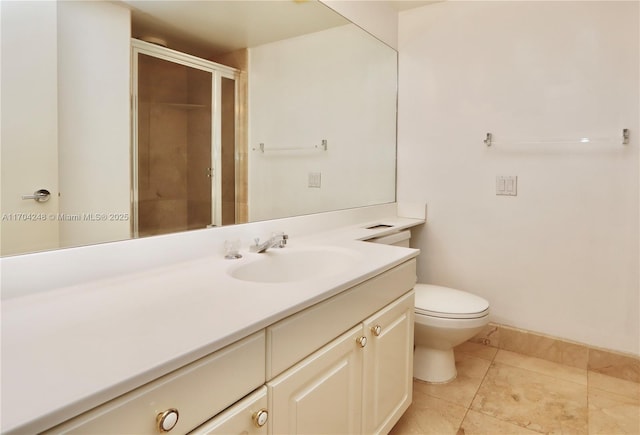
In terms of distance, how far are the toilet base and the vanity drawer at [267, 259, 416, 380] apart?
2.51ft

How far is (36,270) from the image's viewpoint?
3.19ft

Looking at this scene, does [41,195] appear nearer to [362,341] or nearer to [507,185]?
[362,341]

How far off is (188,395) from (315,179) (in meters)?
1.55

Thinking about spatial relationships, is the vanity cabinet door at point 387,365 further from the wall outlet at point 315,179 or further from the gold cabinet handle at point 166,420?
the wall outlet at point 315,179

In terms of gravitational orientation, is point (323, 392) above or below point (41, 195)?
below

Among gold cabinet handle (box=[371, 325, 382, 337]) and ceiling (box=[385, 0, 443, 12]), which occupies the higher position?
ceiling (box=[385, 0, 443, 12])

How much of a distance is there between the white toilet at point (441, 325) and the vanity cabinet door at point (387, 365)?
33cm

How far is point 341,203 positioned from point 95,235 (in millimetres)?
1381

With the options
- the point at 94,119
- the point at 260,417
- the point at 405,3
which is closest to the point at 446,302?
the point at 260,417

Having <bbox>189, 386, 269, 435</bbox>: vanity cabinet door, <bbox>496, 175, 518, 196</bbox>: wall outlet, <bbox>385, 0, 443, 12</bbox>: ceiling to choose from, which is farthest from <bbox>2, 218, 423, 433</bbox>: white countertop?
<bbox>385, 0, 443, 12</bbox>: ceiling

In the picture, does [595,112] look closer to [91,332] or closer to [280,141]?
[280,141]

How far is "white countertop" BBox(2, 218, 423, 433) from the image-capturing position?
0.55 metres

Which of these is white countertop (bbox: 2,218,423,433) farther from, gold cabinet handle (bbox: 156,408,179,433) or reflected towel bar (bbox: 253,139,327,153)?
reflected towel bar (bbox: 253,139,327,153)

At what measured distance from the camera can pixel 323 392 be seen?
1.09 m
